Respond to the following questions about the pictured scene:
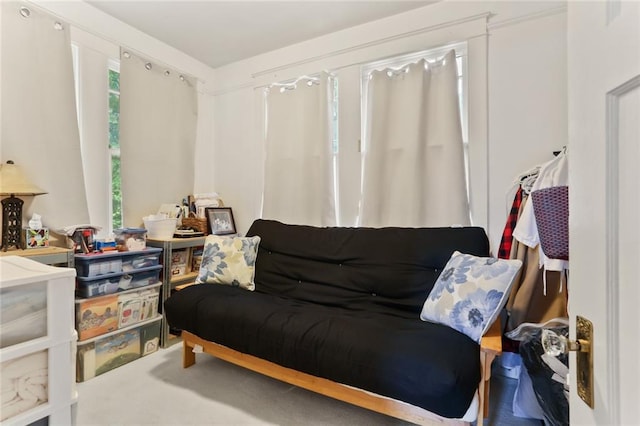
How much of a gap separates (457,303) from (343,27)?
244 cm

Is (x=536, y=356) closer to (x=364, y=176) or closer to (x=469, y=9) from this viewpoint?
(x=364, y=176)

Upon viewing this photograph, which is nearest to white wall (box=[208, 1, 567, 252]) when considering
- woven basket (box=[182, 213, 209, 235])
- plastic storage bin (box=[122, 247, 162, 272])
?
woven basket (box=[182, 213, 209, 235])

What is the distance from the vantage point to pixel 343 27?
2828mm

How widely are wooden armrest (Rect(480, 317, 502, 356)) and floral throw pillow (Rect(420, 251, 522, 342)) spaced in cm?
4

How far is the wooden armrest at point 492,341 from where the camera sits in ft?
4.70

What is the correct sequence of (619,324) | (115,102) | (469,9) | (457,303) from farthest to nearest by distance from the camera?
(115,102)
(469,9)
(457,303)
(619,324)

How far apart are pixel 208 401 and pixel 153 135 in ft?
7.47

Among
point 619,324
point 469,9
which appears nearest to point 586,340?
point 619,324

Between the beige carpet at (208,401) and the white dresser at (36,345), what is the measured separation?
1.09 m

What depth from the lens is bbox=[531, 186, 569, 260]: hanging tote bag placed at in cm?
138

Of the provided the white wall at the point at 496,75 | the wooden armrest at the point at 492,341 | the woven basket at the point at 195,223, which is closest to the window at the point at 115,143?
the woven basket at the point at 195,223

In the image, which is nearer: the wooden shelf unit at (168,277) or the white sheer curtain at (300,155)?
the wooden shelf unit at (168,277)

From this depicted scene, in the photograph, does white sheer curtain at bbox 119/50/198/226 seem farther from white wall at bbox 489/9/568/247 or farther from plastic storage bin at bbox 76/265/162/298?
white wall at bbox 489/9/568/247

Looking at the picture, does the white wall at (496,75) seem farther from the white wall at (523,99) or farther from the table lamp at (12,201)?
the table lamp at (12,201)
